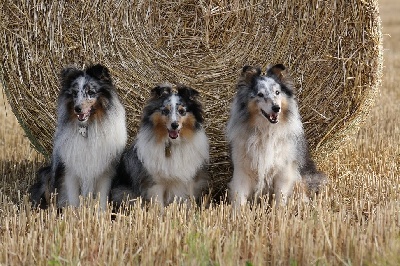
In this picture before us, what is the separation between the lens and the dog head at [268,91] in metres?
5.57

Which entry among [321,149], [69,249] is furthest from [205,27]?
[69,249]

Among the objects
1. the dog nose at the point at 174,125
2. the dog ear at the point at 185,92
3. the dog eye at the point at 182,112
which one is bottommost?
the dog nose at the point at 174,125

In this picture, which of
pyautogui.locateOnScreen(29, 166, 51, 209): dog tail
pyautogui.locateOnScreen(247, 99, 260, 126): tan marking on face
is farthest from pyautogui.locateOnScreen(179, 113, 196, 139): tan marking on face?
pyautogui.locateOnScreen(29, 166, 51, 209): dog tail

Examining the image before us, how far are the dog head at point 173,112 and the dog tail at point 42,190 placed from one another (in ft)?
3.89

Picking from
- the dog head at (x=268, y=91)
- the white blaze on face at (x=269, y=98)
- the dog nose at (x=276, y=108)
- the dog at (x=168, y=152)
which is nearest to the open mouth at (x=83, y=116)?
the dog at (x=168, y=152)

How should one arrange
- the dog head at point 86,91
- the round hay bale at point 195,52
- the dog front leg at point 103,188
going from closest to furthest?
the dog head at point 86,91 → the dog front leg at point 103,188 → the round hay bale at point 195,52

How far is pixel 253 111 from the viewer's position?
18.9 ft

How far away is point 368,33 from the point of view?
6.46m

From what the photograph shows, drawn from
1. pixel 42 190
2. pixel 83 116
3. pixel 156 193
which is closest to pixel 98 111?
pixel 83 116

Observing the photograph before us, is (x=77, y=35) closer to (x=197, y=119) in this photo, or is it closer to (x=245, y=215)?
(x=197, y=119)

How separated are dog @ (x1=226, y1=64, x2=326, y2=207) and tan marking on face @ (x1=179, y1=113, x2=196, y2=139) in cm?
33

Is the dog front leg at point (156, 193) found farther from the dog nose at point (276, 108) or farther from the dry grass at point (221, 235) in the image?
the dog nose at point (276, 108)

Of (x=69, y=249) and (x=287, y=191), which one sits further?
(x=287, y=191)

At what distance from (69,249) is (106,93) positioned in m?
1.97
